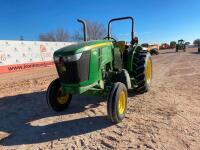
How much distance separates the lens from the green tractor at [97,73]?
183 inches

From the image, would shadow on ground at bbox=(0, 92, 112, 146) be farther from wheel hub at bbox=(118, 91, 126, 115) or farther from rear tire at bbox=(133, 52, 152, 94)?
rear tire at bbox=(133, 52, 152, 94)

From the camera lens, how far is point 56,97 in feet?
18.7

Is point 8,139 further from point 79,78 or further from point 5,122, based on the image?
point 79,78

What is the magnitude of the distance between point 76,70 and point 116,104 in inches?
40.2

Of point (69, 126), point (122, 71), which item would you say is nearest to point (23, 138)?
point (69, 126)

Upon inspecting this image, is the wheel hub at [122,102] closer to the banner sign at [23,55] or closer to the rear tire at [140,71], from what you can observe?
the rear tire at [140,71]

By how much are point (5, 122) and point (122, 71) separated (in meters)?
2.87

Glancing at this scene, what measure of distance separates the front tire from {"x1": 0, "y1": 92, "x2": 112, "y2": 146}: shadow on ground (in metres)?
0.16

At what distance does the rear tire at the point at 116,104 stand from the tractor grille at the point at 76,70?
0.64 metres

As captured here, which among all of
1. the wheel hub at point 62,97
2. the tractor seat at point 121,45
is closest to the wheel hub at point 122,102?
the wheel hub at point 62,97

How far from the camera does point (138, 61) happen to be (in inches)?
265

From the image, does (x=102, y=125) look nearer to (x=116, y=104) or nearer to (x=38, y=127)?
(x=116, y=104)

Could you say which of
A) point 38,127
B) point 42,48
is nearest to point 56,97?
point 38,127

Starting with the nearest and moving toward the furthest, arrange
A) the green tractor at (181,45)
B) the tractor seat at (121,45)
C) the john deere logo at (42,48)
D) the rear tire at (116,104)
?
the rear tire at (116,104)
the tractor seat at (121,45)
the john deere logo at (42,48)
the green tractor at (181,45)
